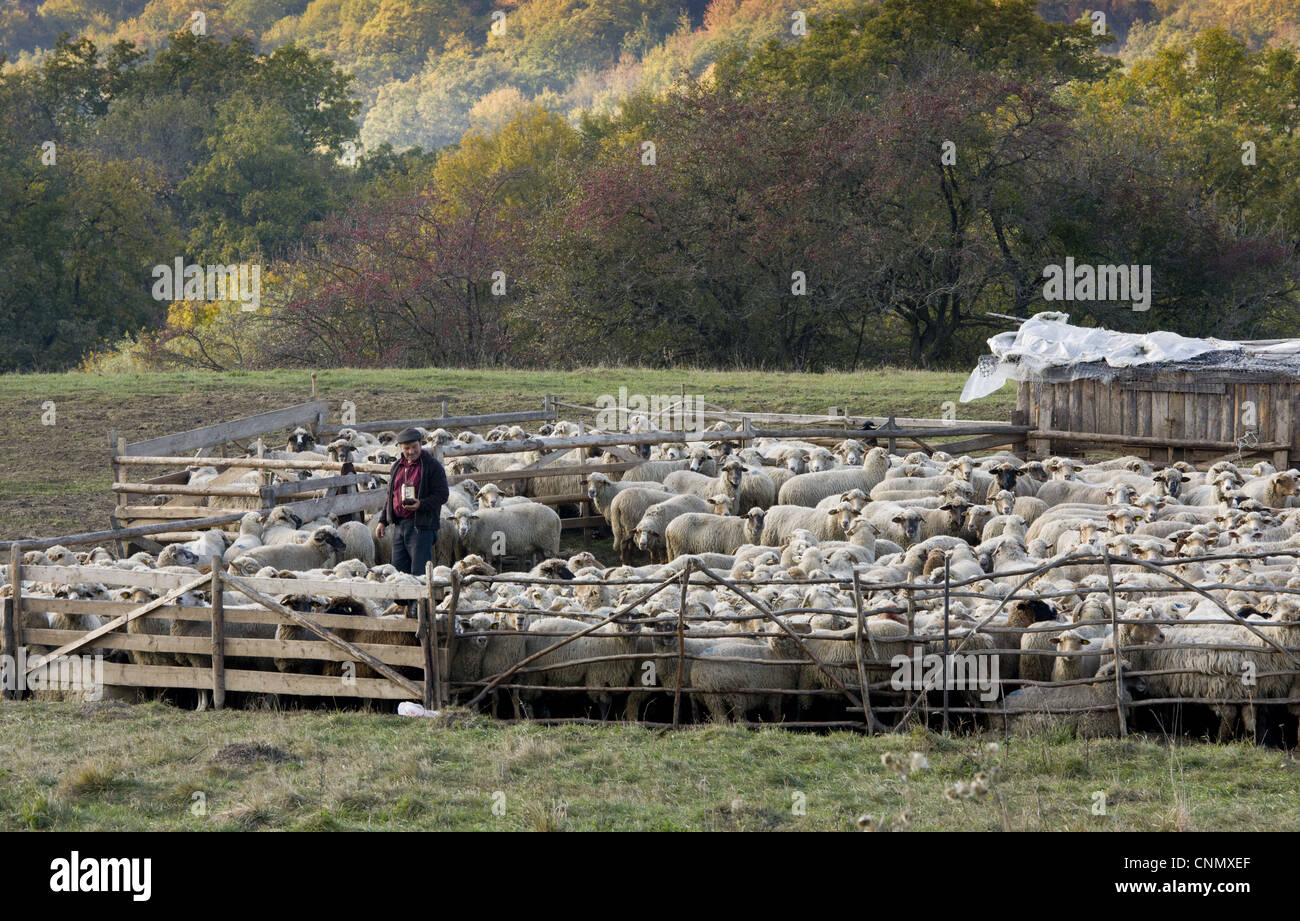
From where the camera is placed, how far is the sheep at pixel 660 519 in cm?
1603

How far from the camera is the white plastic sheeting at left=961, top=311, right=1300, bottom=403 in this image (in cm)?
2000

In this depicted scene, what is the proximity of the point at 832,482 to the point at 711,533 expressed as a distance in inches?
107

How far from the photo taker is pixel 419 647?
1044cm

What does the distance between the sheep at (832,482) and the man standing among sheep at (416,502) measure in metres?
5.74

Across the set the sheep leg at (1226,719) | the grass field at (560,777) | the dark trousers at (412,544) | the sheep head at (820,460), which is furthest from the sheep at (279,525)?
the sheep leg at (1226,719)

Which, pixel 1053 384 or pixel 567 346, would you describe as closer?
pixel 1053 384

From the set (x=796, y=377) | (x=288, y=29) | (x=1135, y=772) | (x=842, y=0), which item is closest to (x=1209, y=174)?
(x=796, y=377)

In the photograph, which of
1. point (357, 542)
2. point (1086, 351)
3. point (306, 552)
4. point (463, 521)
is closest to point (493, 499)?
point (463, 521)

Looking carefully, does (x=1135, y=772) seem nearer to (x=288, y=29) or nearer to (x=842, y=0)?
(x=842, y=0)

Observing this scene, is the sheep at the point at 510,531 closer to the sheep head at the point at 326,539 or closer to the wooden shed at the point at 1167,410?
the sheep head at the point at 326,539

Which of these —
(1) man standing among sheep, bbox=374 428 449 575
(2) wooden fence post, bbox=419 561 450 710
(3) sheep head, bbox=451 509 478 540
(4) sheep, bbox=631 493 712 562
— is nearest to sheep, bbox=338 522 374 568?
(3) sheep head, bbox=451 509 478 540

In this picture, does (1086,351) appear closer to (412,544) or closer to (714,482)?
(714,482)

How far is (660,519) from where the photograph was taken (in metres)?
16.4
